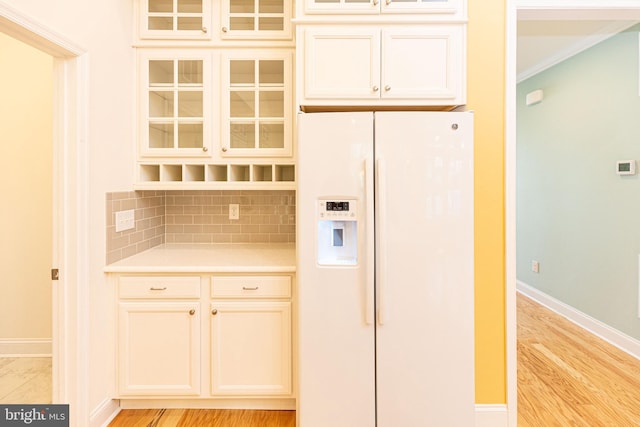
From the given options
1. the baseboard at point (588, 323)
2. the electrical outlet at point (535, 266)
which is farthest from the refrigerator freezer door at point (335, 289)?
the electrical outlet at point (535, 266)

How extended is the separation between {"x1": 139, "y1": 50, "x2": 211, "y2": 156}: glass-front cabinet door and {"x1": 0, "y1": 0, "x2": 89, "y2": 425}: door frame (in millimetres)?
501

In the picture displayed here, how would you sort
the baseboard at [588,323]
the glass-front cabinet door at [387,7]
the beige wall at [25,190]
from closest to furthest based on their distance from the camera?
the glass-front cabinet door at [387,7] → the beige wall at [25,190] → the baseboard at [588,323]

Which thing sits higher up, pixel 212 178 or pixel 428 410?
pixel 212 178

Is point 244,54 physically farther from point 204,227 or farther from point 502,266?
point 502,266

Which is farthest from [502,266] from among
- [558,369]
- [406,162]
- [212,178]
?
[212,178]

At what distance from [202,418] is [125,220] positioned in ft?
4.12

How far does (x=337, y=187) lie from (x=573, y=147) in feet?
10.2

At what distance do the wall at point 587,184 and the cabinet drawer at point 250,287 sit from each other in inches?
116

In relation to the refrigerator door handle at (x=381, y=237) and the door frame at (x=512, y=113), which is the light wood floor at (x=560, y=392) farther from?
the refrigerator door handle at (x=381, y=237)

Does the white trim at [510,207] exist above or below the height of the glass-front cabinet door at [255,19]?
below

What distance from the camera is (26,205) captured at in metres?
2.67

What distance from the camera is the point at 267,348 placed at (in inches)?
78.0

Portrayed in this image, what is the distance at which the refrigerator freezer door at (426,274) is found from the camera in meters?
1.72

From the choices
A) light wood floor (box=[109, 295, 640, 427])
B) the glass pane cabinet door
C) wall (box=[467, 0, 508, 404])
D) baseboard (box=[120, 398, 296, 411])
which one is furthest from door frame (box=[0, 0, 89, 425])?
wall (box=[467, 0, 508, 404])
